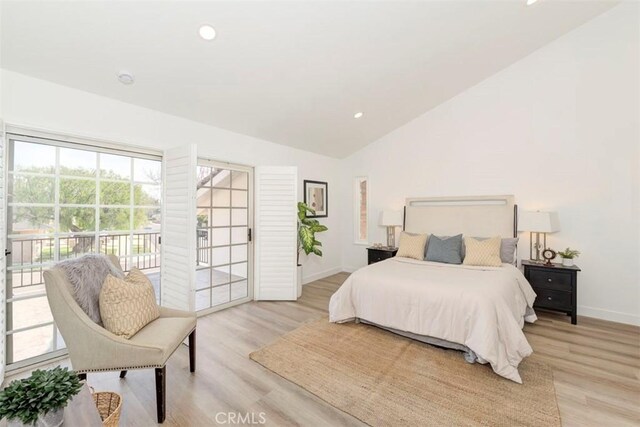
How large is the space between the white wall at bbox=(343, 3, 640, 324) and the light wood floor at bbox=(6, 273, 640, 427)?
35.8 inches

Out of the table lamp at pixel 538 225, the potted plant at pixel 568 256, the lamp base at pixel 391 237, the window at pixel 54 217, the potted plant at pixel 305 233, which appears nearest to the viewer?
the window at pixel 54 217

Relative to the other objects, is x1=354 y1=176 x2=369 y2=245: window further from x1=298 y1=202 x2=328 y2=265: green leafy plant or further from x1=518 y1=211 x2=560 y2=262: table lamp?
x1=518 y1=211 x2=560 y2=262: table lamp

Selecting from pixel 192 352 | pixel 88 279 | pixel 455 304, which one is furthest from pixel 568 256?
pixel 88 279

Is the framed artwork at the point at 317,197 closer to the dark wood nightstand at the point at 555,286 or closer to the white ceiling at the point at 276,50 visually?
the white ceiling at the point at 276,50

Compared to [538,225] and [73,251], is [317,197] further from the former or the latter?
[73,251]

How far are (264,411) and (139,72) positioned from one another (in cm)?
306

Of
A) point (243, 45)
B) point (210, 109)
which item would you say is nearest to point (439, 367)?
point (243, 45)

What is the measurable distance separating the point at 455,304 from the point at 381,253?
221 cm

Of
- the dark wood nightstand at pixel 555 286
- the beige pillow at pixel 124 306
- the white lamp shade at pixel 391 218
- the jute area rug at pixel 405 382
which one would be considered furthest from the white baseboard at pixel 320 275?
the dark wood nightstand at pixel 555 286

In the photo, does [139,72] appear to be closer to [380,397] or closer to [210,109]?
[210,109]

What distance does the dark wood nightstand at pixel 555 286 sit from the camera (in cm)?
326

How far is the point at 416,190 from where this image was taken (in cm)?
491
